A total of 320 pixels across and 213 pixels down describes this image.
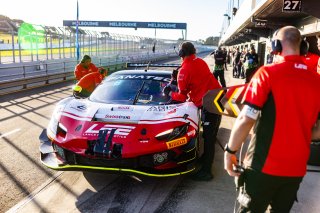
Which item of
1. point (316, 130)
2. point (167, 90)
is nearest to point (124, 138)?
point (167, 90)

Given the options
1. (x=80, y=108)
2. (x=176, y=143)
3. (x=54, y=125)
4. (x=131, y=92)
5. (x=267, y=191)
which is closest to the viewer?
(x=267, y=191)

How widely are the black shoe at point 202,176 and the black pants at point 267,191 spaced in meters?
2.42

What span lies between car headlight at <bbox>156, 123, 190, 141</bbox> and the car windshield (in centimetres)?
97

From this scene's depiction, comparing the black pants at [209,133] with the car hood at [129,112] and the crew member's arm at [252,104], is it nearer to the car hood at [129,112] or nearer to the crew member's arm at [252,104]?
the car hood at [129,112]

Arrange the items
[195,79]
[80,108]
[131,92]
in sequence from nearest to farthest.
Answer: [195,79]
[80,108]
[131,92]

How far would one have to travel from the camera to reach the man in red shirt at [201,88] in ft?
15.9

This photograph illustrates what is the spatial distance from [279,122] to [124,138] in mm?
2349

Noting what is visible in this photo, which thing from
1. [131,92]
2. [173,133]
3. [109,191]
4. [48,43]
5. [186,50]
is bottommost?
[109,191]

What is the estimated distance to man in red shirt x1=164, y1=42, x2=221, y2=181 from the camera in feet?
15.9

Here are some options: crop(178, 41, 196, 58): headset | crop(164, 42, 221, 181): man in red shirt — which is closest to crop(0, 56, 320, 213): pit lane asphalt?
crop(164, 42, 221, 181): man in red shirt

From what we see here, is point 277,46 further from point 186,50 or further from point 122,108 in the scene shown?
point 122,108

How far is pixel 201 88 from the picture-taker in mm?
5094

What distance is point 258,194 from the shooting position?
2.37 m

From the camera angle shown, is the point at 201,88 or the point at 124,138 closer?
the point at 124,138
